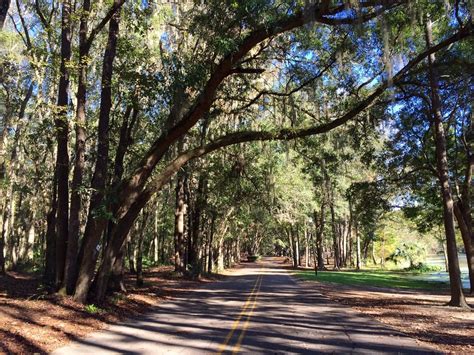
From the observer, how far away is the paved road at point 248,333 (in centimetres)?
845

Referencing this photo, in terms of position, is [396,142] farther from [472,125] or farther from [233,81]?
[233,81]

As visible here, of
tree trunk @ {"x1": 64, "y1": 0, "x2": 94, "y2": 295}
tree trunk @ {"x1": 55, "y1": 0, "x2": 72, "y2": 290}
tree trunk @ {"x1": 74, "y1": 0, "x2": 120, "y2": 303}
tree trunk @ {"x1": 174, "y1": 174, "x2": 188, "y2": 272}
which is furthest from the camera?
tree trunk @ {"x1": 174, "y1": 174, "x2": 188, "y2": 272}

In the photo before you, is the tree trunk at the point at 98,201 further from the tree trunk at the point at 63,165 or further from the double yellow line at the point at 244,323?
the double yellow line at the point at 244,323

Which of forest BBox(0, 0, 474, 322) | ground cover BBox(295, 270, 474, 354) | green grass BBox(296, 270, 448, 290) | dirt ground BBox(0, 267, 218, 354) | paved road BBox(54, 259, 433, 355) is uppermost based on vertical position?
forest BBox(0, 0, 474, 322)

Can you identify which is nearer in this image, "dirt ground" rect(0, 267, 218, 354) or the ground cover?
"dirt ground" rect(0, 267, 218, 354)

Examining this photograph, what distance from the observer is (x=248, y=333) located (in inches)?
396

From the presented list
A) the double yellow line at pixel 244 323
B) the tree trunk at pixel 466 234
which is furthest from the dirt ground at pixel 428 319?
the tree trunk at pixel 466 234

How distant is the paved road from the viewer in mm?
8453

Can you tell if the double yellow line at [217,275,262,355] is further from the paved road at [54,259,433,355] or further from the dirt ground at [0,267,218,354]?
the dirt ground at [0,267,218,354]

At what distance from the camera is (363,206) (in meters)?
22.2

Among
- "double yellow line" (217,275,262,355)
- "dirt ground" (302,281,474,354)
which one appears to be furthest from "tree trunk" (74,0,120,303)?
"dirt ground" (302,281,474,354)

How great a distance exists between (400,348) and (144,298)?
11.0m

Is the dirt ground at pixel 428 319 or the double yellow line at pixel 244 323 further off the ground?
the double yellow line at pixel 244 323

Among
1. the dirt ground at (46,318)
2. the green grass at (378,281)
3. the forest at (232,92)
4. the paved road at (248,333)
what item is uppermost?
the forest at (232,92)
